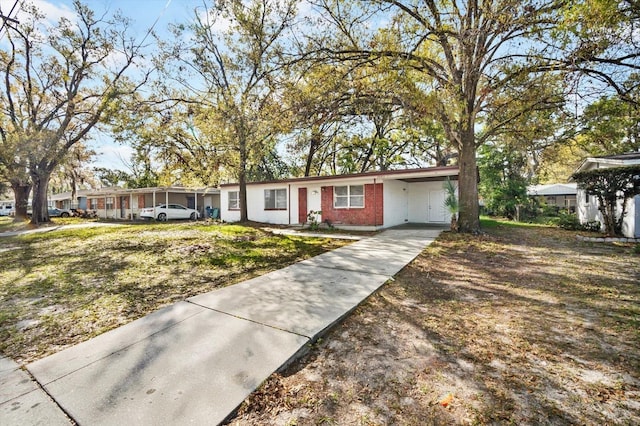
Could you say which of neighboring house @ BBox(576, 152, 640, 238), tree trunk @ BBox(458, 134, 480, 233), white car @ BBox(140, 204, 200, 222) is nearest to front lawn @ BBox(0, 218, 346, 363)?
tree trunk @ BBox(458, 134, 480, 233)

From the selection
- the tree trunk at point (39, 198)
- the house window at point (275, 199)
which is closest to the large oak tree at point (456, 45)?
the house window at point (275, 199)

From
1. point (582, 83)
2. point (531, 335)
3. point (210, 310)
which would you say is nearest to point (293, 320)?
point (210, 310)

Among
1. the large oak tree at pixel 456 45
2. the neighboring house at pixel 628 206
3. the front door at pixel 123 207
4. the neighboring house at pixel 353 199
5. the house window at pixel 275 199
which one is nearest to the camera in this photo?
the large oak tree at pixel 456 45

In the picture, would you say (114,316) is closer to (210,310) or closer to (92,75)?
(210,310)

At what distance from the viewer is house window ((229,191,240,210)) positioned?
709 inches

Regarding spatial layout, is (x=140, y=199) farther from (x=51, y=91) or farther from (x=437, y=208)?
(x=437, y=208)

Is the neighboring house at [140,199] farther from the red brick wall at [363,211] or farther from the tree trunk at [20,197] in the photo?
the red brick wall at [363,211]

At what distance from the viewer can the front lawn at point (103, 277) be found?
3.32m

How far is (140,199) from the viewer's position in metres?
24.5

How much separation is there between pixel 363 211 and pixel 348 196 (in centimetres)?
111

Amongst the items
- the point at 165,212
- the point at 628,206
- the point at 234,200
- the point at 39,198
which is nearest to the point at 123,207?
the point at 39,198

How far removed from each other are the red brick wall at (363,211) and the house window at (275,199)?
2.81 metres

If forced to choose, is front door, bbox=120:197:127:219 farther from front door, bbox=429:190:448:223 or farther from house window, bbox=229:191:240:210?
front door, bbox=429:190:448:223

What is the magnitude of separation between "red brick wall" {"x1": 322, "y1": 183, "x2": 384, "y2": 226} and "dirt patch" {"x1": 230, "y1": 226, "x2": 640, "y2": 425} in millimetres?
8307
